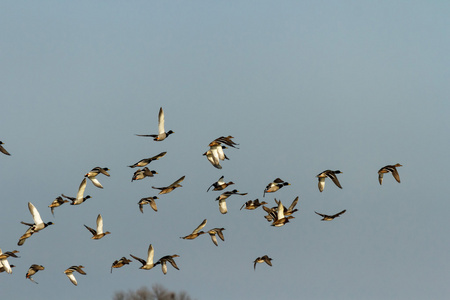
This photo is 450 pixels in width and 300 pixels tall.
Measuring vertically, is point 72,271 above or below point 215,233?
below

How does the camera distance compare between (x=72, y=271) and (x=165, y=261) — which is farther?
(x=72, y=271)

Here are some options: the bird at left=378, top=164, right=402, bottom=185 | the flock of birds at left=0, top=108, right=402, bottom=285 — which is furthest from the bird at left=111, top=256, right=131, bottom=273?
the bird at left=378, top=164, right=402, bottom=185

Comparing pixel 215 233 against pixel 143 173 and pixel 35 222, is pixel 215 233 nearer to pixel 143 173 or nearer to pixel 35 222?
pixel 143 173

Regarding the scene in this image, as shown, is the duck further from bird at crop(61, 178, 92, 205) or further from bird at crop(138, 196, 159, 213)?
bird at crop(138, 196, 159, 213)

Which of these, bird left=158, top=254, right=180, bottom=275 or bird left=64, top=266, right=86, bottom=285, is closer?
bird left=158, top=254, right=180, bottom=275

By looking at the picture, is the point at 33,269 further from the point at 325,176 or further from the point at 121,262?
the point at 325,176

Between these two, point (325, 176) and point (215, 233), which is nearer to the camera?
point (325, 176)

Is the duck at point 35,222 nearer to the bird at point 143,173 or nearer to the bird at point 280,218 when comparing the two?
the bird at point 143,173

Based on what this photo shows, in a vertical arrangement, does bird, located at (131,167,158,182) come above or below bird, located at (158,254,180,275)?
above

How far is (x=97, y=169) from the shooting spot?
6894 centimetres

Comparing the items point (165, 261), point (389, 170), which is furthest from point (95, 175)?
point (389, 170)

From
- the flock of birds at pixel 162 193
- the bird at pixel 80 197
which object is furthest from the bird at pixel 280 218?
the bird at pixel 80 197

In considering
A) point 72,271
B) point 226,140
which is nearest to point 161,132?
point 226,140

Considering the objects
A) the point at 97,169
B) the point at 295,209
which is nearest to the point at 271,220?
the point at 295,209
